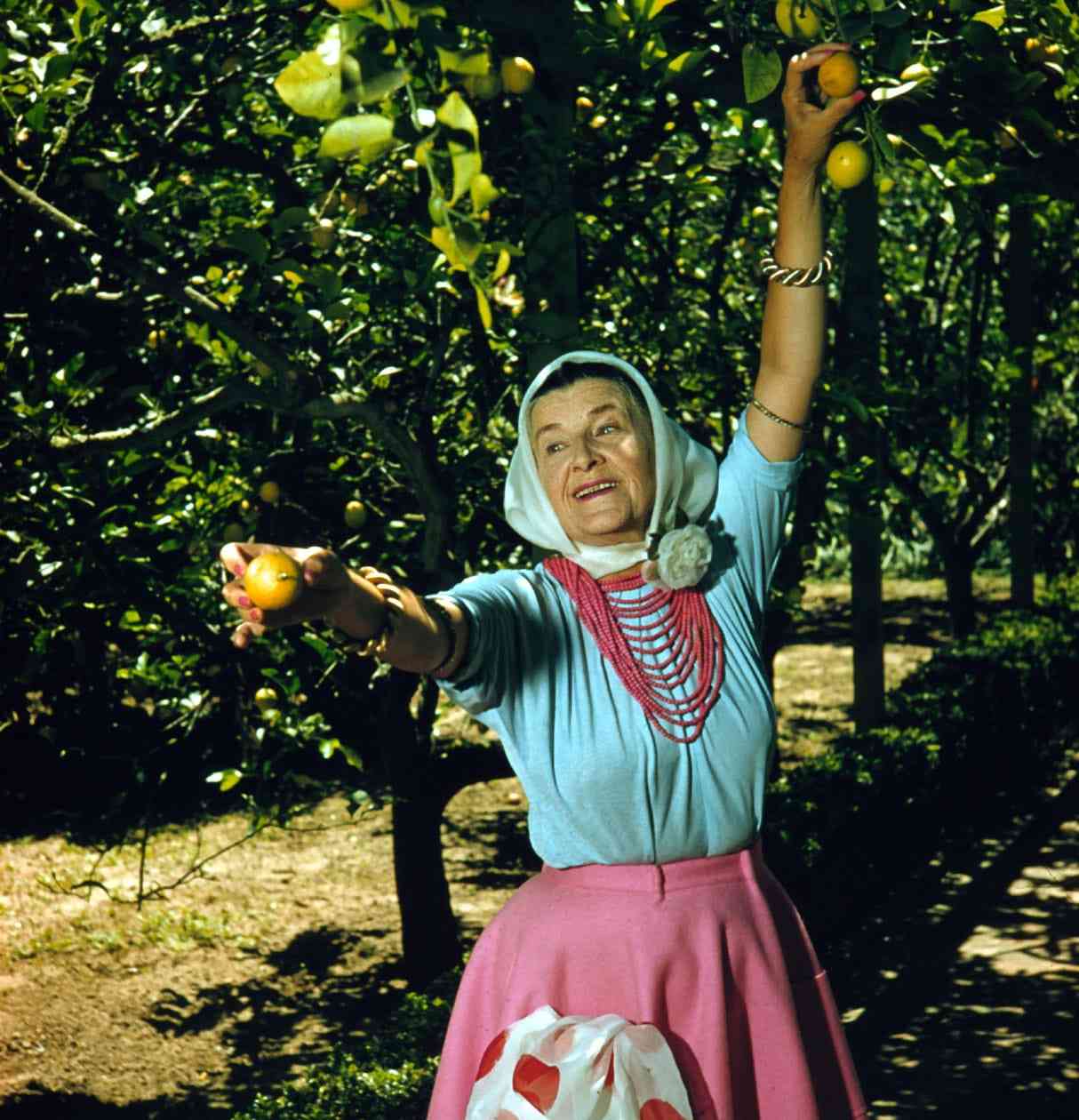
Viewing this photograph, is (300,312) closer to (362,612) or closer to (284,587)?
(362,612)

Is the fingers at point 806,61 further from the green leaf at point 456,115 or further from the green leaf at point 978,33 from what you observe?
the green leaf at point 456,115

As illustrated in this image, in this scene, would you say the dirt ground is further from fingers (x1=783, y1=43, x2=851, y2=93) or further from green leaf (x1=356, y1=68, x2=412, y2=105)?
green leaf (x1=356, y1=68, x2=412, y2=105)

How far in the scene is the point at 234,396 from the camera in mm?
3678

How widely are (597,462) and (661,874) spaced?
67cm

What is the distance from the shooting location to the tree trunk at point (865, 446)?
188 inches

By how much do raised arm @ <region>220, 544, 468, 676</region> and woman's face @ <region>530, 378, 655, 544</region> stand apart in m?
0.31

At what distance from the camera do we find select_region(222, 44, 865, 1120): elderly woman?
2.23m

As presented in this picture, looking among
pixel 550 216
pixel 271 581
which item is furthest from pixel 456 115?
pixel 550 216

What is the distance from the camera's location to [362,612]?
1.93 m

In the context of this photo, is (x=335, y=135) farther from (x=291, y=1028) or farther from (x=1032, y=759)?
(x=1032, y=759)

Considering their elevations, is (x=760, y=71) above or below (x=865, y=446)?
above

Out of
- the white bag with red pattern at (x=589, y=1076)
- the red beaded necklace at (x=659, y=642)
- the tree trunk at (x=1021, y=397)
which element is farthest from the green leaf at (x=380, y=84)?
the tree trunk at (x=1021, y=397)

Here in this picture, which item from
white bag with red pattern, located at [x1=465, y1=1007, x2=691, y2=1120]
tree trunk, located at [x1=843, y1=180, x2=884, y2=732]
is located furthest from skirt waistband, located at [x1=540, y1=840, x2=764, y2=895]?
tree trunk, located at [x1=843, y1=180, x2=884, y2=732]

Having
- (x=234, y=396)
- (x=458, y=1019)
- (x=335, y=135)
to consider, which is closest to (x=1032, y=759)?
(x=234, y=396)
